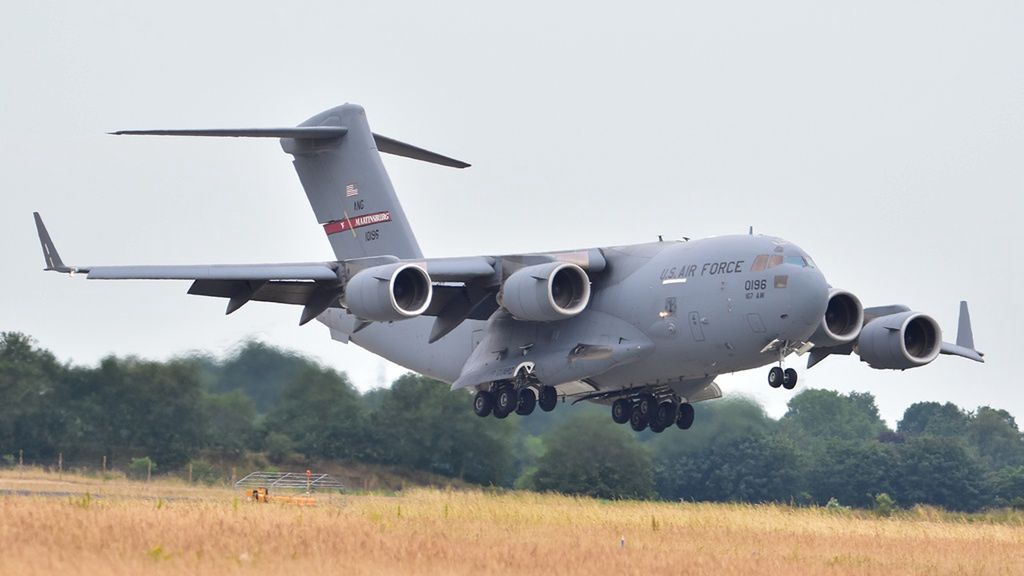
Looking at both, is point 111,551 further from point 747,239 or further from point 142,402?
point 142,402

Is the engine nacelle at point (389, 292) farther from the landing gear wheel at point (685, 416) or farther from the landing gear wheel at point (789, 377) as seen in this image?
the landing gear wheel at point (685, 416)

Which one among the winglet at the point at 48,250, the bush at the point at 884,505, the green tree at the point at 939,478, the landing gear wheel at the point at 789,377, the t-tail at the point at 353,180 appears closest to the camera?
the winglet at the point at 48,250

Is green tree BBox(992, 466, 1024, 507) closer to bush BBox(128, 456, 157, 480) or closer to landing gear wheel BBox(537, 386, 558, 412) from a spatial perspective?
A: landing gear wheel BBox(537, 386, 558, 412)

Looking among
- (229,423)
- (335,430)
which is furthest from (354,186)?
(229,423)

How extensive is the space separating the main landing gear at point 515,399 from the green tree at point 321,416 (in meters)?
4.72

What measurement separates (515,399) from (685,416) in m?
3.28

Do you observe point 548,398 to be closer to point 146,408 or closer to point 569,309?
point 569,309

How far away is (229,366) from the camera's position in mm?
28734

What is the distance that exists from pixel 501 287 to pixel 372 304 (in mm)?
2761

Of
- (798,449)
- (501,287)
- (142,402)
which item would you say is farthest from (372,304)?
(798,449)

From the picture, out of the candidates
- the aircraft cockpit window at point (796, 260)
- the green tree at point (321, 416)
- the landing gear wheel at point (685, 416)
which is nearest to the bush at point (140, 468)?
the green tree at point (321, 416)

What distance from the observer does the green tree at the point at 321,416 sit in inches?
1137

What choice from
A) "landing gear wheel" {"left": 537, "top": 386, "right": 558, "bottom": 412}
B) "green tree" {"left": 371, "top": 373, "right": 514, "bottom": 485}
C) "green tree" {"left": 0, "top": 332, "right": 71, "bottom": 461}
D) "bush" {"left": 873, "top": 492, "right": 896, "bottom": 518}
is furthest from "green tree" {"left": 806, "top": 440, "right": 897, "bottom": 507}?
"green tree" {"left": 0, "top": 332, "right": 71, "bottom": 461}

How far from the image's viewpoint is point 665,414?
86.4 feet
